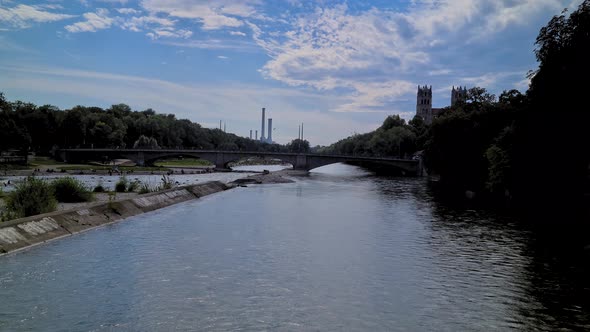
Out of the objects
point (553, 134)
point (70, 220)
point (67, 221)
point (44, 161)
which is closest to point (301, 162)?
point (44, 161)

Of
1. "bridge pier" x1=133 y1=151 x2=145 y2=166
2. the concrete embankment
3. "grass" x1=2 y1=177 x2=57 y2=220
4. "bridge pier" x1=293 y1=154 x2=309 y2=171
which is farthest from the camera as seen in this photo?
"bridge pier" x1=293 y1=154 x2=309 y2=171

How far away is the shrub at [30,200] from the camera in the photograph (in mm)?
33094

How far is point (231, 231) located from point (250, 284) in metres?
15.2

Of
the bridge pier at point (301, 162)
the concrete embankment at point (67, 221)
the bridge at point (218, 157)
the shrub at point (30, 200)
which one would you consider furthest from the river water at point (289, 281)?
the bridge pier at point (301, 162)

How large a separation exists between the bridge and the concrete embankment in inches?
4091

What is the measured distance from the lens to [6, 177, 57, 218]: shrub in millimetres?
33094

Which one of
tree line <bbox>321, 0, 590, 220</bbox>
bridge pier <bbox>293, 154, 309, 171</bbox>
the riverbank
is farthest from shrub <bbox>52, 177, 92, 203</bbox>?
bridge pier <bbox>293, 154, 309, 171</bbox>

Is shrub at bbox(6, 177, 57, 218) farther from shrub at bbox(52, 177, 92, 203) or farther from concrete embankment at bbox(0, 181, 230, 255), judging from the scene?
shrub at bbox(52, 177, 92, 203)

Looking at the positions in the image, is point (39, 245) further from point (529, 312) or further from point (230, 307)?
point (529, 312)

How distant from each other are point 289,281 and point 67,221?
1840 cm

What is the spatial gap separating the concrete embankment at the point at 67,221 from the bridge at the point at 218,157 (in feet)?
341

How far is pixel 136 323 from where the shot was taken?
17516mm

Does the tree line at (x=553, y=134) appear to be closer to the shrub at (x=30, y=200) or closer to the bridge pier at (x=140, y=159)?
the shrub at (x=30, y=200)

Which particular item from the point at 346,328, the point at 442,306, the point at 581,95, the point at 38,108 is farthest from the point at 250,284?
the point at 38,108
